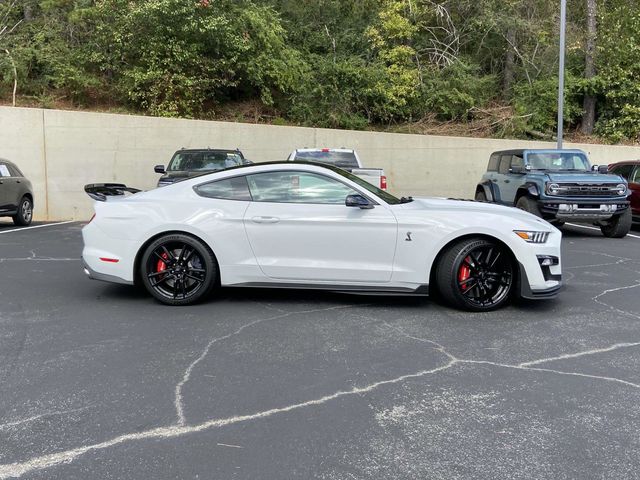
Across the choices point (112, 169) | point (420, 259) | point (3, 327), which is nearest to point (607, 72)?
point (112, 169)

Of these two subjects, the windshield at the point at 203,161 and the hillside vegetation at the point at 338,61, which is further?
the hillside vegetation at the point at 338,61

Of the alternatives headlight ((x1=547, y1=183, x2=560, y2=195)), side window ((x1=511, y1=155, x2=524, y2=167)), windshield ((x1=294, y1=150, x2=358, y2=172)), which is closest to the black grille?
headlight ((x1=547, y1=183, x2=560, y2=195))

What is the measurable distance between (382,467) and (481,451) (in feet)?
1.90

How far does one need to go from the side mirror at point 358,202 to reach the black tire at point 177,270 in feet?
4.96

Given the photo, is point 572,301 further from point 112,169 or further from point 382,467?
point 112,169

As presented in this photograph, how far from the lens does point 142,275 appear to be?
20.0 ft

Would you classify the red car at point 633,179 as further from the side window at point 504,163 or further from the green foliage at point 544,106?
the green foliage at point 544,106

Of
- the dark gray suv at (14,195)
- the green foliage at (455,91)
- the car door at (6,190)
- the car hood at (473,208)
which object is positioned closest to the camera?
the car hood at (473,208)

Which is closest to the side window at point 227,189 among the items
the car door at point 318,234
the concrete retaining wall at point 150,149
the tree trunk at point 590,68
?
the car door at point 318,234

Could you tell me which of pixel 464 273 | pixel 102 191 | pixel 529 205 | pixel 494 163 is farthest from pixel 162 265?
pixel 494 163

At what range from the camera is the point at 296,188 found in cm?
610

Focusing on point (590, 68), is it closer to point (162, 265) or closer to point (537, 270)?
point (537, 270)

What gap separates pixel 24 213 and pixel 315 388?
39.0 ft

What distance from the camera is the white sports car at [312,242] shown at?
19.1 ft
